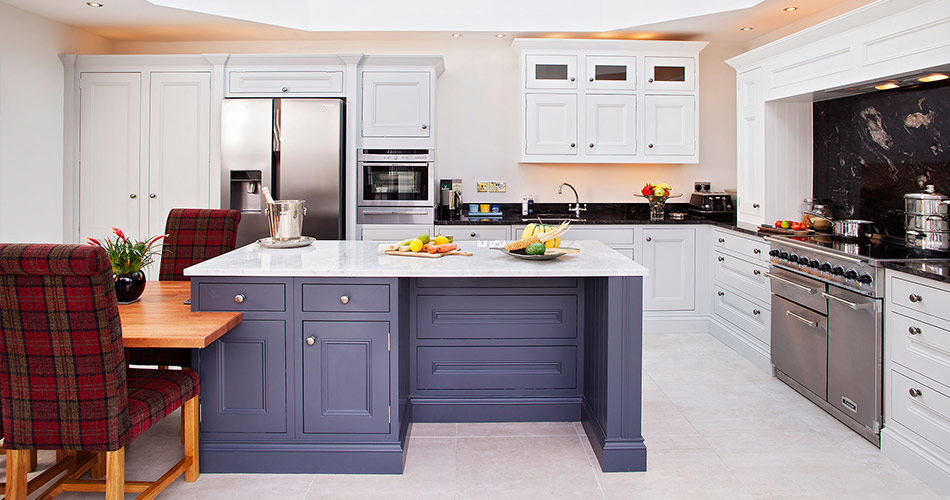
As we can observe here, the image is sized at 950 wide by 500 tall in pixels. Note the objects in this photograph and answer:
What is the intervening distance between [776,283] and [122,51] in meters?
5.52

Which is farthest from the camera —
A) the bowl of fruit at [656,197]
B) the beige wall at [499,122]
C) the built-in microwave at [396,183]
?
the beige wall at [499,122]

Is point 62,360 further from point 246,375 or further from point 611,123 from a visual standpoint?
point 611,123

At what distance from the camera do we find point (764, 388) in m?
3.77

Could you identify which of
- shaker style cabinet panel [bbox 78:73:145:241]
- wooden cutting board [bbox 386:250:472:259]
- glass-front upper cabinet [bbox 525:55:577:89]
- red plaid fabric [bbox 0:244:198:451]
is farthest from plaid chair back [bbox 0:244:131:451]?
glass-front upper cabinet [bbox 525:55:577:89]

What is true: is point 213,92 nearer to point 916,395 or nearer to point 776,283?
point 776,283

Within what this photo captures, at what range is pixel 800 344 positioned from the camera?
11.6 ft

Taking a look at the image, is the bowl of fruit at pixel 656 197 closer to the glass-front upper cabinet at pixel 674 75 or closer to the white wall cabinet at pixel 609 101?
the white wall cabinet at pixel 609 101

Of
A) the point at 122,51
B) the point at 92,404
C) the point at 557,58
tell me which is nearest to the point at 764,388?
the point at 557,58

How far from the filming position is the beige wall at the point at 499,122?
18.4 feet

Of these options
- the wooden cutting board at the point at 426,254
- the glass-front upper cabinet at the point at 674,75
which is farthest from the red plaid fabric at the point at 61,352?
the glass-front upper cabinet at the point at 674,75

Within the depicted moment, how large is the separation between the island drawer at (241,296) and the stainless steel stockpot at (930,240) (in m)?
3.07

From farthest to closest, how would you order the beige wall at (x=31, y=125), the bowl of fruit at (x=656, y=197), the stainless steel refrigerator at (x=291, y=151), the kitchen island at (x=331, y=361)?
the bowl of fruit at (x=656, y=197)
the stainless steel refrigerator at (x=291, y=151)
the beige wall at (x=31, y=125)
the kitchen island at (x=331, y=361)

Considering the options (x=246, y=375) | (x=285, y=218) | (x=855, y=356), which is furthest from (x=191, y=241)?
(x=855, y=356)

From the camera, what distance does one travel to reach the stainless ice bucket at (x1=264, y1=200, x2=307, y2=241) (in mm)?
3186
